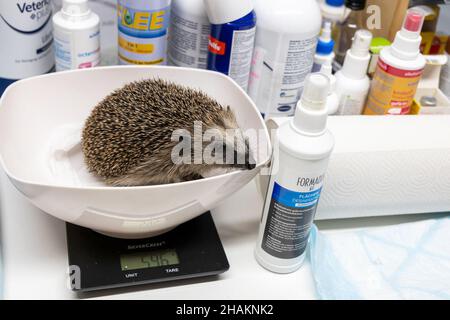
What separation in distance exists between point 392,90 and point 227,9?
Result: 32cm

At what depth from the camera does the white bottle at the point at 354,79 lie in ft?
3.22

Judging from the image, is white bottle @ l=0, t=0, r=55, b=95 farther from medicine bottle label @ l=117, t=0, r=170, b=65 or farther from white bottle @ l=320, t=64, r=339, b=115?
white bottle @ l=320, t=64, r=339, b=115

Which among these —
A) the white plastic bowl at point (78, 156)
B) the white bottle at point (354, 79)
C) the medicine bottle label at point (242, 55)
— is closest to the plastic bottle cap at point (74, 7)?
the white plastic bowl at point (78, 156)

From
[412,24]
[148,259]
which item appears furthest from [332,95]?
[148,259]

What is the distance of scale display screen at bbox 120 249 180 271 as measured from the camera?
757mm

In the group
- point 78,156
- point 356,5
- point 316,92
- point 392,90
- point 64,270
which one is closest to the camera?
point 316,92

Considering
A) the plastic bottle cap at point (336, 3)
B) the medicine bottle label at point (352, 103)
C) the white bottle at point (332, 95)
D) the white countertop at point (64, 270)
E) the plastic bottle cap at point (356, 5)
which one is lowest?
the white countertop at point (64, 270)

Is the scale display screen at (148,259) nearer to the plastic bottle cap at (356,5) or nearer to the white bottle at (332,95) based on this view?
the white bottle at (332,95)

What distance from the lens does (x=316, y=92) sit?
Answer: 663 millimetres

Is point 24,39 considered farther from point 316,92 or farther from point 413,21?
point 413,21

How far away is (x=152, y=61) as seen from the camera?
985mm

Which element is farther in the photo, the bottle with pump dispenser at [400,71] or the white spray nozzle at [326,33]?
the white spray nozzle at [326,33]

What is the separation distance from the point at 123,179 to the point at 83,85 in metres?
0.21

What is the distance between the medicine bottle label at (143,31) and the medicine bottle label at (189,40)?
0.08ft
